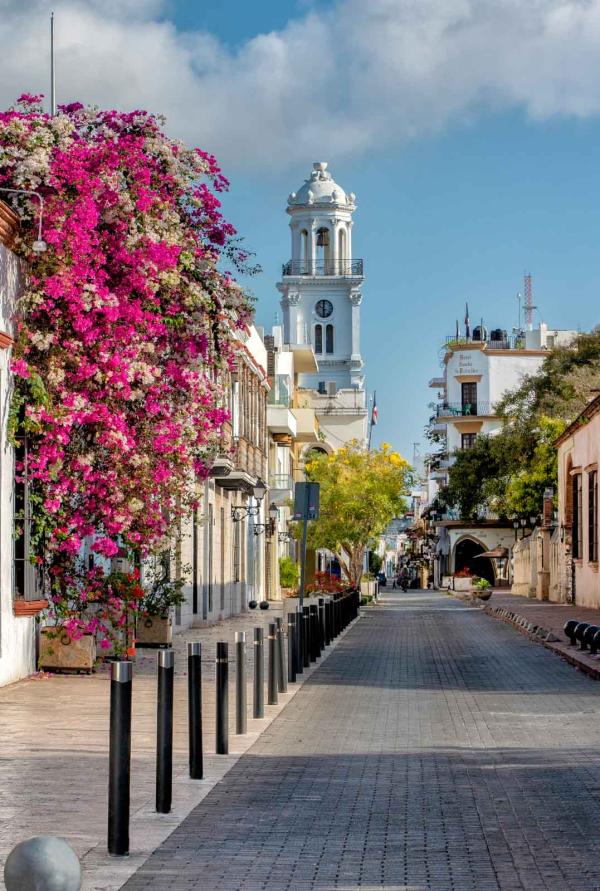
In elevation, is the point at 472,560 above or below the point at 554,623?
above

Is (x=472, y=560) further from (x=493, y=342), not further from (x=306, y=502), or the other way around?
(x=306, y=502)

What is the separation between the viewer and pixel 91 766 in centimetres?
1091

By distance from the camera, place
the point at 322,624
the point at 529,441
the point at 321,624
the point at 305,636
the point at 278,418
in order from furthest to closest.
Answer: the point at 529,441
the point at 278,418
the point at 322,624
the point at 321,624
the point at 305,636

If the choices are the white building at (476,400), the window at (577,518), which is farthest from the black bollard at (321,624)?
the white building at (476,400)

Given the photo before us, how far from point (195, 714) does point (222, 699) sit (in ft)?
3.77

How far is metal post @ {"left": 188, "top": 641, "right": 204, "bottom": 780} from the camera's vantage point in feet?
33.5

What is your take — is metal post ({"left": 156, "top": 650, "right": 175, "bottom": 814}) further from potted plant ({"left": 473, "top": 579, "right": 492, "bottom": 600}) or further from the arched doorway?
the arched doorway

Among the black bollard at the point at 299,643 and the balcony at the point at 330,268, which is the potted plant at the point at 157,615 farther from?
the balcony at the point at 330,268

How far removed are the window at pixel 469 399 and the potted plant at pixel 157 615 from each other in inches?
3240

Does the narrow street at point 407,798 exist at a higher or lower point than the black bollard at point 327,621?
lower

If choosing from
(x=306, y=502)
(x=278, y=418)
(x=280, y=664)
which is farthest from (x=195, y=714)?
(x=278, y=418)

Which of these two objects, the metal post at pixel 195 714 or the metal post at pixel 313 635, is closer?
the metal post at pixel 195 714

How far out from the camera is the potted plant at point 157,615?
23.5m

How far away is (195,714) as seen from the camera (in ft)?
33.5
